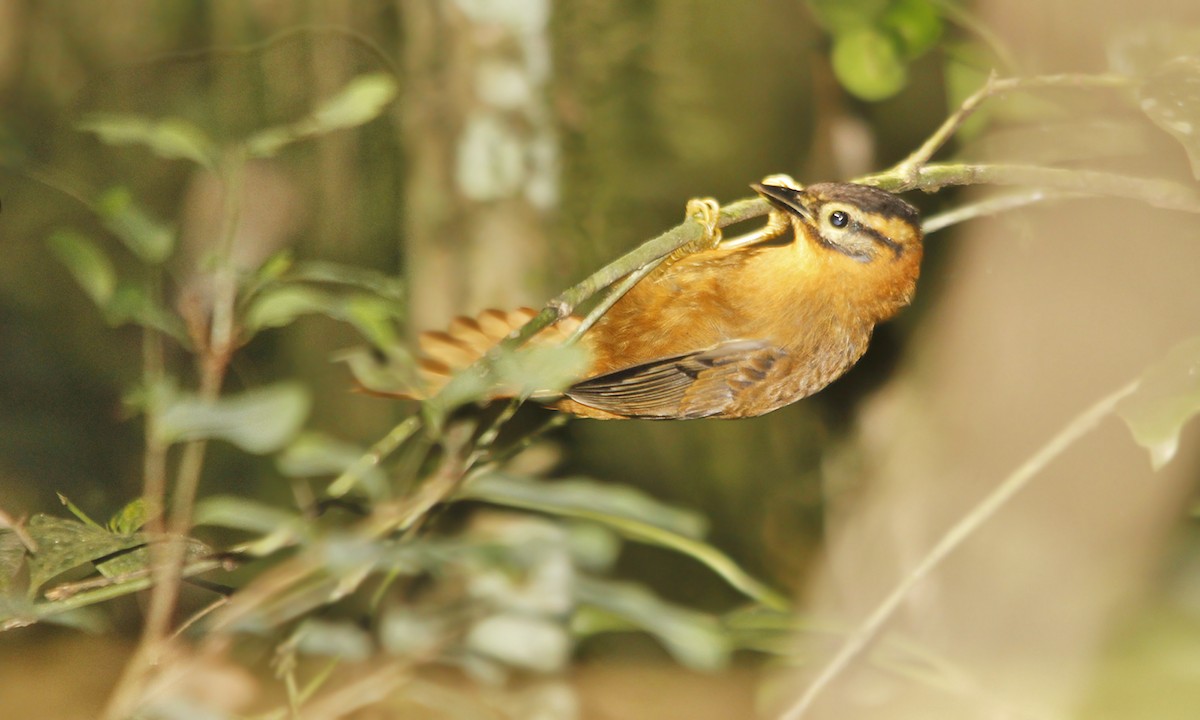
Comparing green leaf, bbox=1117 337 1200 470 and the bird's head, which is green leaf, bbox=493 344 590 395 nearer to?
the bird's head

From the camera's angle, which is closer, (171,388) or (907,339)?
(171,388)

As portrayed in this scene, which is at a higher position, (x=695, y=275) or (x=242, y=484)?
(x=695, y=275)

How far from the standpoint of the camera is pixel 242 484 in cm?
68

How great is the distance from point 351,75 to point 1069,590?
0.78 metres

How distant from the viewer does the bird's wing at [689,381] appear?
533mm

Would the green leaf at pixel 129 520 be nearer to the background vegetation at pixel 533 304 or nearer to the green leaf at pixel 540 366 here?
the background vegetation at pixel 533 304

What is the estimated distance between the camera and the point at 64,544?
49cm

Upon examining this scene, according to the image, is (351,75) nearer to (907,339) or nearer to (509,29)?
(509,29)

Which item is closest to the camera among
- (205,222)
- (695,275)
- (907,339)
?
(695,275)

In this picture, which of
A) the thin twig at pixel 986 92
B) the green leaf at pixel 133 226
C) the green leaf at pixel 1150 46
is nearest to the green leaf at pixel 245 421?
the green leaf at pixel 133 226

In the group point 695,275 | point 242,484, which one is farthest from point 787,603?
point 242,484

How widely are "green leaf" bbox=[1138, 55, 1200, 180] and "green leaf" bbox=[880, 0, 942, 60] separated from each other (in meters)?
0.16

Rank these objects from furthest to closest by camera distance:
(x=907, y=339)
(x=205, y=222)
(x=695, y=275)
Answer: (x=907, y=339)
(x=205, y=222)
(x=695, y=275)

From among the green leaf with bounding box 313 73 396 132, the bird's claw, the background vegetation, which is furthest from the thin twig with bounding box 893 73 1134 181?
the green leaf with bounding box 313 73 396 132
